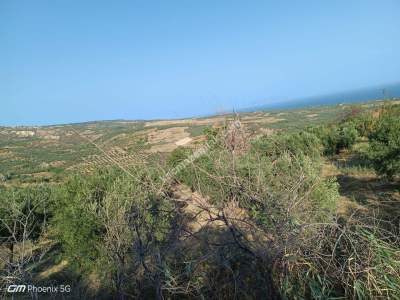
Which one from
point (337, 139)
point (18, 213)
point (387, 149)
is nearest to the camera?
point (18, 213)

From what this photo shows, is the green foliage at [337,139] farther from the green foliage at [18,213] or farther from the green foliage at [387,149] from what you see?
the green foliage at [18,213]

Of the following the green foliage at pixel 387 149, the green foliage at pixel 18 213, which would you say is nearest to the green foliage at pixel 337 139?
the green foliage at pixel 387 149

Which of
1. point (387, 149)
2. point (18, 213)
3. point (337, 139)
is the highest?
point (18, 213)

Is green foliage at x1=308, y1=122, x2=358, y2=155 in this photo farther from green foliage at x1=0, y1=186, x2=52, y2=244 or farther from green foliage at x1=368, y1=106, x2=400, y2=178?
green foliage at x1=0, y1=186, x2=52, y2=244

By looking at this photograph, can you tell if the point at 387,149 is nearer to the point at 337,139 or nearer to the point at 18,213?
the point at 337,139

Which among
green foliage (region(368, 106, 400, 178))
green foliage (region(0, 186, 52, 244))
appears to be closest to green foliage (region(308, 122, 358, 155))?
green foliage (region(368, 106, 400, 178))

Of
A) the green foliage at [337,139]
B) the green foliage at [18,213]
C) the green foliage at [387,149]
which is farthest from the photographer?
the green foliage at [337,139]

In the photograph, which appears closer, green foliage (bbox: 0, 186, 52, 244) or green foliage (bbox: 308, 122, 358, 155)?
green foliage (bbox: 0, 186, 52, 244)

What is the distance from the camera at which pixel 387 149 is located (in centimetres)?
1641

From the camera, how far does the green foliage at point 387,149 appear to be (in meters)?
16.1

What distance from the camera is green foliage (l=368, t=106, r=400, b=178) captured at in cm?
1611

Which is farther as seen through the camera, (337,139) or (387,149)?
(337,139)

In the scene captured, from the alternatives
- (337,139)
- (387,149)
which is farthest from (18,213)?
(337,139)

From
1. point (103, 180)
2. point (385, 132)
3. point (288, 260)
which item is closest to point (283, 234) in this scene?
point (288, 260)
